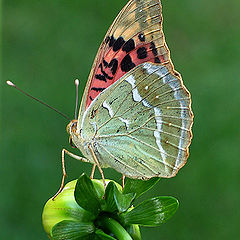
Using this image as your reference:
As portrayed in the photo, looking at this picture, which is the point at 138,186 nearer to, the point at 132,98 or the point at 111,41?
the point at 132,98

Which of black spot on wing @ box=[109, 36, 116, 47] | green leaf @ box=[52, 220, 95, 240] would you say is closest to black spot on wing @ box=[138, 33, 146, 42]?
black spot on wing @ box=[109, 36, 116, 47]

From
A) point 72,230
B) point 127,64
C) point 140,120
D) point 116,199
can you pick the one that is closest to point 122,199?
point 116,199

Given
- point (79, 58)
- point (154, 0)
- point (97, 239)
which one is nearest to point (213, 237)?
point (79, 58)

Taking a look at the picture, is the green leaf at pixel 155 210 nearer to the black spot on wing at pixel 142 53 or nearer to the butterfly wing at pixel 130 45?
the butterfly wing at pixel 130 45

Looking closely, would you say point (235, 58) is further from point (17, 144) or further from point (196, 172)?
point (17, 144)

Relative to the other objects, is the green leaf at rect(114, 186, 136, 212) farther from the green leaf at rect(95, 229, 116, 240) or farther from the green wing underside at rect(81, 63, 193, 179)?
the green wing underside at rect(81, 63, 193, 179)

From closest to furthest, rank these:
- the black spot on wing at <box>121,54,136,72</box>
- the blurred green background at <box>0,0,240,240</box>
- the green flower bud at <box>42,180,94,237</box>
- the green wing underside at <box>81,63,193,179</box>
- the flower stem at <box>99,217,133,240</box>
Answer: the flower stem at <box>99,217,133,240</box> < the green flower bud at <box>42,180,94,237</box> < the green wing underside at <box>81,63,193,179</box> < the black spot on wing at <box>121,54,136,72</box> < the blurred green background at <box>0,0,240,240</box>

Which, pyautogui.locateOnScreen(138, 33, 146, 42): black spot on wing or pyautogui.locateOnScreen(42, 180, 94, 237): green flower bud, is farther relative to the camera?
pyautogui.locateOnScreen(138, 33, 146, 42): black spot on wing

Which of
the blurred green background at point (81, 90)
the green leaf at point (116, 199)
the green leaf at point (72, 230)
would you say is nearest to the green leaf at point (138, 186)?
the green leaf at point (116, 199)
